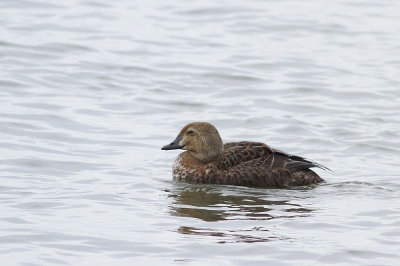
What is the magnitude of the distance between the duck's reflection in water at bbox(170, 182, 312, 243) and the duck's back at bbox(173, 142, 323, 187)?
0.18 m

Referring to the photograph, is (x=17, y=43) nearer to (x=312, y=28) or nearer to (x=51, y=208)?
(x=312, y=28)

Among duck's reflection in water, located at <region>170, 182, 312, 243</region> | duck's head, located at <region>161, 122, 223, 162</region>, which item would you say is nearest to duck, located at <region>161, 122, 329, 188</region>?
duck's head, located at <region>161, 122, 223, 162</region>

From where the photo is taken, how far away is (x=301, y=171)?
37.3 ft

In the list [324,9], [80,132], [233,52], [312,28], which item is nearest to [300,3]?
[324,9]

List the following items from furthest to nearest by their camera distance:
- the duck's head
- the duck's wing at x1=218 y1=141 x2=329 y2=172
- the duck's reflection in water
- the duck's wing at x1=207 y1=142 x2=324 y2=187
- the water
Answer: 1. the duck's head
2. the duck's wing at x1=218 y1=141 x2=329 y2=172
3. the duck's wing at x1=207 y1=142 x2=324 y2=187
4. the duck's reflection in water
5. the water

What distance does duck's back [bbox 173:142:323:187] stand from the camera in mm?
11211

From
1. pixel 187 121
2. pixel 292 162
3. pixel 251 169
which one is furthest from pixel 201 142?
pixel 187 121

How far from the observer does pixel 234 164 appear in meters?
11.4

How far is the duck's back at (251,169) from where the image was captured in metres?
11.2

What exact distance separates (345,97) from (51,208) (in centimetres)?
817

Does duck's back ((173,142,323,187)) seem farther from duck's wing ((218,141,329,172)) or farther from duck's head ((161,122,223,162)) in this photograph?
duck's head ((161,122,223,162))

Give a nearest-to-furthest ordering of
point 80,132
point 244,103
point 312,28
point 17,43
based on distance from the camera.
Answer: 1. point 80,132
2. point 244,103
3. point 17,43
4. point 312,28

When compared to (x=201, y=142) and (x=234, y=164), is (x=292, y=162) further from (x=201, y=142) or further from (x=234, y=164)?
(x=201, y=142)

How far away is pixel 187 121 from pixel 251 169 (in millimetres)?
3470
